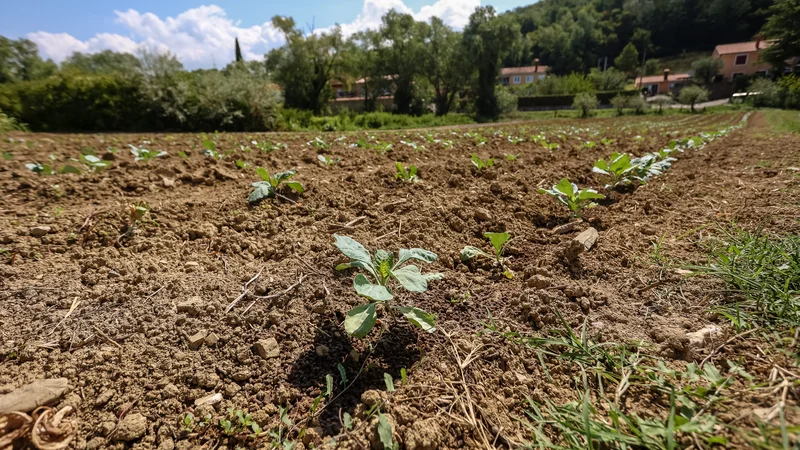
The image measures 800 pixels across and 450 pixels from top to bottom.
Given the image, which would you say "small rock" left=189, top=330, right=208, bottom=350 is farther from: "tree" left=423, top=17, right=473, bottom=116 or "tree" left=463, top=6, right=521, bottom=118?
"tree" left=423, top=17, right=473, bottom=116

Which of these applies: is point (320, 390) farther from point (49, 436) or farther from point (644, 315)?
point (644, 315)

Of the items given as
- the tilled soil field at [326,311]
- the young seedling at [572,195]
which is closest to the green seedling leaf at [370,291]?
the tilled soil field at [326,311]

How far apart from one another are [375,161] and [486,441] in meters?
4.27

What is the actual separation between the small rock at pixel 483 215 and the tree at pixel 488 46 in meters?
36.3

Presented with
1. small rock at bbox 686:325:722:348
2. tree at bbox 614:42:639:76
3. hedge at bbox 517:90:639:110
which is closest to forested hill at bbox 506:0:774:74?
tree at bbox 614:42:639:76

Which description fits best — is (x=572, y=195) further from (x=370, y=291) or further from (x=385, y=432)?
(x=385, y=432)

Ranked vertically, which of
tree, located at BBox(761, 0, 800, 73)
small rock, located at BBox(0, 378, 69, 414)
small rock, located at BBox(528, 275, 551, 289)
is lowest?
small rock, located at BBox(0, 378, 69, 414)

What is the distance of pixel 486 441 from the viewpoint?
1080 millimetres

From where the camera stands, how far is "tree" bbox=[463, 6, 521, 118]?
34.6 metres

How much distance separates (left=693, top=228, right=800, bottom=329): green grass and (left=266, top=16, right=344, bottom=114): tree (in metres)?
33.4

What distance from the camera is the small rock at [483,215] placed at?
260cm

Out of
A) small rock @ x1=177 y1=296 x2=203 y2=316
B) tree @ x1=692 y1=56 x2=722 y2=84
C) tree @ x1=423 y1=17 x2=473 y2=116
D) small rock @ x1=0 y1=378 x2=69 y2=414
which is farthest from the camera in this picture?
tree @ x1=692 y1=56 x2=722 y2=84

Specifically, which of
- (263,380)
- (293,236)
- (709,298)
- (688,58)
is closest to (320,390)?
(263,380)

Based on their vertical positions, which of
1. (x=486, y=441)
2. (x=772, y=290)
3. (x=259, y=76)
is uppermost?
(x=259, y=76)
